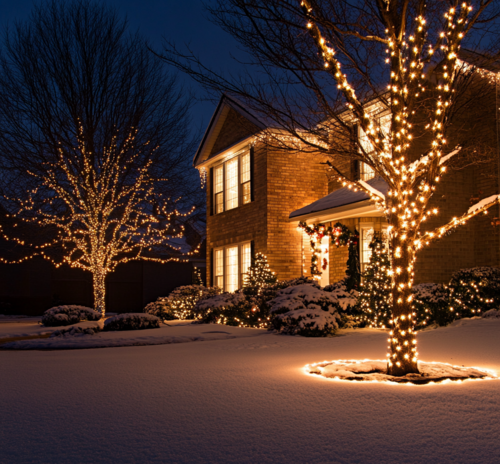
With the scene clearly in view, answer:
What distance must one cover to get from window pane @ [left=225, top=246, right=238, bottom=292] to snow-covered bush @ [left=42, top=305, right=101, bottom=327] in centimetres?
460

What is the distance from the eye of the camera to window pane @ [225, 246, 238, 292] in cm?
1791

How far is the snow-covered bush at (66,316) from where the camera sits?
47.6 ft

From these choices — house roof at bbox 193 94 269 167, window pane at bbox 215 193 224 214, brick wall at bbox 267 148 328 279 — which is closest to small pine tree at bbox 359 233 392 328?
brick wall at bbox 267 148 328 279

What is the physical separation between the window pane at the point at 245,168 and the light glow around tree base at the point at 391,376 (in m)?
11.0

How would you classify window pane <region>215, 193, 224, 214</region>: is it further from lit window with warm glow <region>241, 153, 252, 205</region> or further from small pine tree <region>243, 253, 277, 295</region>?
small pine tree <region>243, 253, 277, 295</region>

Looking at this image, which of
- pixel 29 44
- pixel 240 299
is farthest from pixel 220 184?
pixel 29 44

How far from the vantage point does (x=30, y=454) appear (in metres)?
3.46

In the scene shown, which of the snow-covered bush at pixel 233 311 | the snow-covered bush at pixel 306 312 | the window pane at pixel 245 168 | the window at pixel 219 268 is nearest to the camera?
the snow-covered bush at pixel 306 312

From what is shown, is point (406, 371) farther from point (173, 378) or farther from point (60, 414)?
point (60, 414)

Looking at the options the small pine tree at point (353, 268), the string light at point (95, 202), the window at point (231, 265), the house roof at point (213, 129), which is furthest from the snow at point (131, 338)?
the house roof at point (213, 129)

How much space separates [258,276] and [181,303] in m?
3.90

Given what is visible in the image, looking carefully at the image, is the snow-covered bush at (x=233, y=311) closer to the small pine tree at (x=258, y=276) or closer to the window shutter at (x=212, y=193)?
the small pine tree at (x=258, y=276)

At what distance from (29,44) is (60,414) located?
19361 mm

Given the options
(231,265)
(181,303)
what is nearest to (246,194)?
(231,265)
